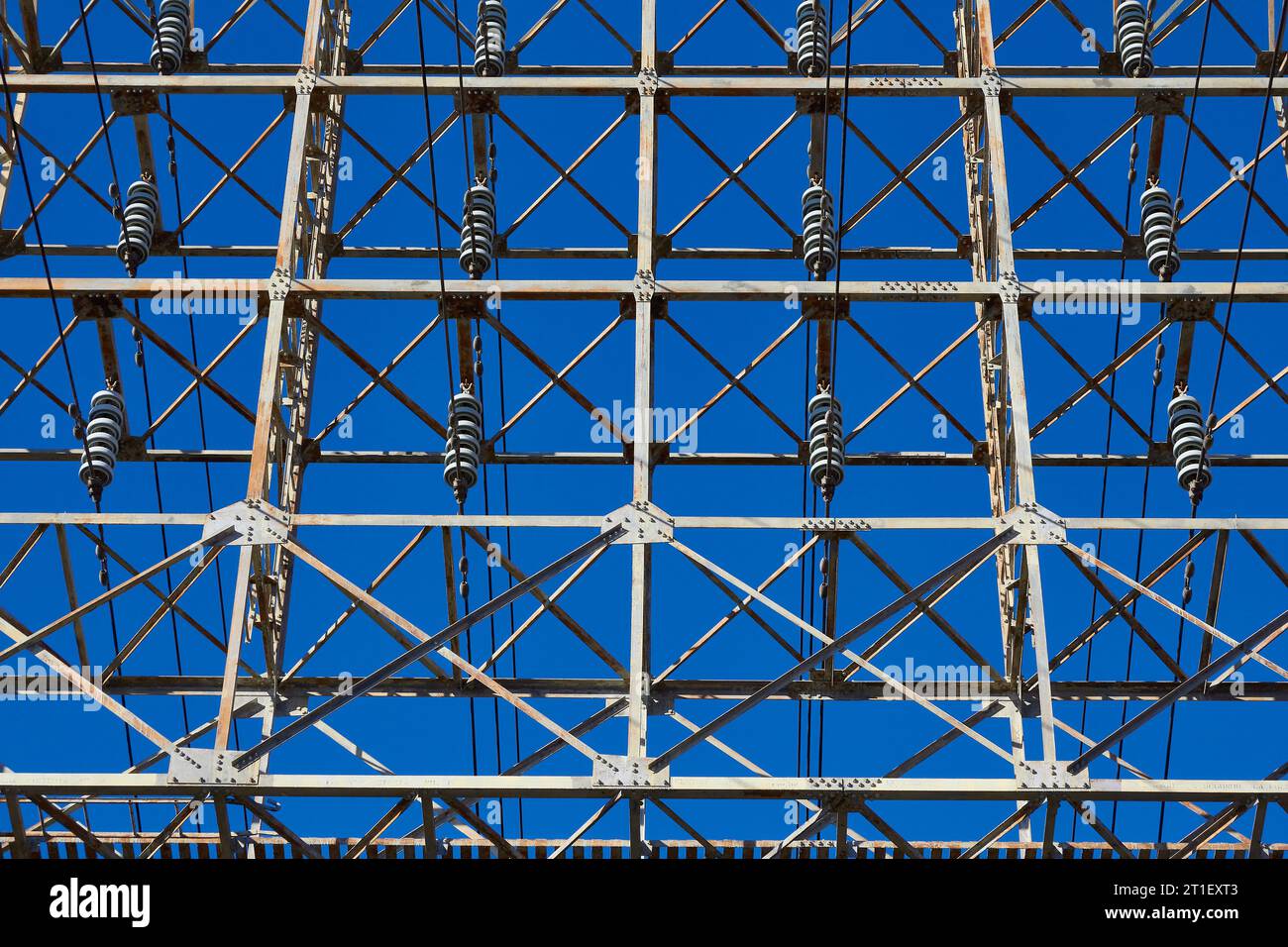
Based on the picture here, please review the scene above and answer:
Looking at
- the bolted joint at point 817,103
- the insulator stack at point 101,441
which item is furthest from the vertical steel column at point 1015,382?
the insulator stack at point 101,441

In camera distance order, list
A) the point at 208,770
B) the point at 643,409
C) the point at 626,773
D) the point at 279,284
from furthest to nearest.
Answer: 1. the point at 279,284
2. the point at 643,409
3. the point at 626,773
4. the point at 208,770

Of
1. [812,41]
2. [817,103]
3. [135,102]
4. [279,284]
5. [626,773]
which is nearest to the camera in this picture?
[626,773]

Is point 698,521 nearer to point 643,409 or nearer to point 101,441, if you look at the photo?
point 643,409

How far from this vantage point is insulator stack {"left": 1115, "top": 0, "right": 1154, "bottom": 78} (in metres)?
22.9

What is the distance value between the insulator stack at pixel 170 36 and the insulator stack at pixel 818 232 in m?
6.52

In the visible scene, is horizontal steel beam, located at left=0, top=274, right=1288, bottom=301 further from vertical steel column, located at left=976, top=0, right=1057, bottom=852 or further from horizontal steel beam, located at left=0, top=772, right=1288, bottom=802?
horizontal steel beam, located at left=0, top=772, right=1288, bottom=802

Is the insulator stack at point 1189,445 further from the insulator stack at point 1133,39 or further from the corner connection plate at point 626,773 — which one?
the corner connection plate at point 626,773

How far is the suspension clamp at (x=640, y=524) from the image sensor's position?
61.9ft

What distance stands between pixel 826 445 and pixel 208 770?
257 inches

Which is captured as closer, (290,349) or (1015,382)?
(1015,382)

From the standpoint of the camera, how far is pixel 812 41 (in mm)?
23594

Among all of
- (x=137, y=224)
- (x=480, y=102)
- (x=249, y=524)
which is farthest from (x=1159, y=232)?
(x=137, y=224)
